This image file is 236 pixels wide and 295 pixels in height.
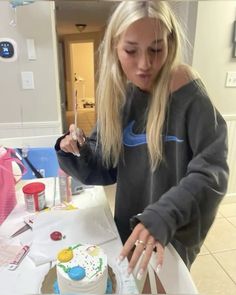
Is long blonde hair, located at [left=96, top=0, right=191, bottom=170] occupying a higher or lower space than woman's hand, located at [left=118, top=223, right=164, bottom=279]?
higher

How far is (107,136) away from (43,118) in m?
1.17

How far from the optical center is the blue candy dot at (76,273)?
432 mm

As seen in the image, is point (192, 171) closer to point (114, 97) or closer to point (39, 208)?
point (114, 97)

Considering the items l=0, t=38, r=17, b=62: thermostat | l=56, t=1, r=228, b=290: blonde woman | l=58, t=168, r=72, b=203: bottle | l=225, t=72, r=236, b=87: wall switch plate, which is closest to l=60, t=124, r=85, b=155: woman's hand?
l=56, t=1, r=228, b=290: blonde woman

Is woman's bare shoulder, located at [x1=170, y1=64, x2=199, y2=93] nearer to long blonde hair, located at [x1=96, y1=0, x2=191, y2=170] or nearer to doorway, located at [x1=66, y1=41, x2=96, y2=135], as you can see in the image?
long blonde hair, located at [x1=96, y1=0, x2=191, y2=170]

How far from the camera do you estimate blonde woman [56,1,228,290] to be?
1.46ft

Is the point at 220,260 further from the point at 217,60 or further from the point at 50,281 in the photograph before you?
the point at 50,281

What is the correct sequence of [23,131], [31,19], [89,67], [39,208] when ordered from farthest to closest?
[23,131], [31,19], [89,67], [39,208]

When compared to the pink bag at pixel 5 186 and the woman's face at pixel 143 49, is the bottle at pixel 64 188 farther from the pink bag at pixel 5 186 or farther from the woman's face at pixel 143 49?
the woman's face at pixel 143 49

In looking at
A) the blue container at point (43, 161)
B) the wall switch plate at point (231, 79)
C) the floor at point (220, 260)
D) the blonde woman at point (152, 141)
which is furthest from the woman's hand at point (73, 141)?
the wall switch plate at point (231, 79)

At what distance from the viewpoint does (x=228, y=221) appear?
1.79 meters

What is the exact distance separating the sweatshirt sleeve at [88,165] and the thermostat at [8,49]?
0.88m

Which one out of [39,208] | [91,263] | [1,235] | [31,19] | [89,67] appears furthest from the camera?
[31,19]

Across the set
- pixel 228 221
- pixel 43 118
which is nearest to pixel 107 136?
pixel 43 118
